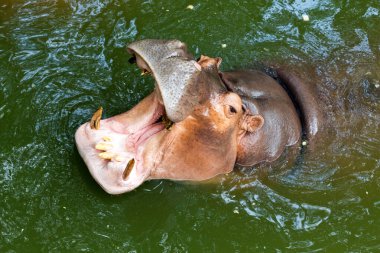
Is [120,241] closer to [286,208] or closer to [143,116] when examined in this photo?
[143,116]

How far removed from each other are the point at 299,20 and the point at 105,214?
3.28 metres

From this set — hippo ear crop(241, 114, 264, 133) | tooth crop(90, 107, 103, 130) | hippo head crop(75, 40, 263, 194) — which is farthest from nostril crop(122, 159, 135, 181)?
hippo ear crop(241, 114, 264, 133)

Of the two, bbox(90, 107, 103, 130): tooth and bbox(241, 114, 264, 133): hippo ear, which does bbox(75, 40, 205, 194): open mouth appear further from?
bbox(241, 114, 264, 133): hippo ear

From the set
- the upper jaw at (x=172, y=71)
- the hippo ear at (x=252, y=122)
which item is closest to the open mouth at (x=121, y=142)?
the upper jaw at (x=172, y=71)

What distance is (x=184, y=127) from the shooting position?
12.3 ft

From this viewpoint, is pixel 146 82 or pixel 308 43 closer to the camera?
pixel 146 82

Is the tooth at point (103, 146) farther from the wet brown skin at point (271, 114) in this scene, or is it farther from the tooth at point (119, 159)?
the wet brown skin at point (271, 114)

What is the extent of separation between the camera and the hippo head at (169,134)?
138 inches

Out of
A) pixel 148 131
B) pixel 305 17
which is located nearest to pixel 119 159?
pixel 148 131

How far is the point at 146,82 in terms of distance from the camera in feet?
17.2

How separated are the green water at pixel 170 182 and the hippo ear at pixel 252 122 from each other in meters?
0.57

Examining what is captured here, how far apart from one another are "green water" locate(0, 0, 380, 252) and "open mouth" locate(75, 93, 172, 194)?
0.43m

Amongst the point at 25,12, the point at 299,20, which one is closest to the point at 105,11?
the point at 25,12

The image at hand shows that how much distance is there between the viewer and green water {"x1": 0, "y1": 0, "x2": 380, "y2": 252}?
4.15 metres
